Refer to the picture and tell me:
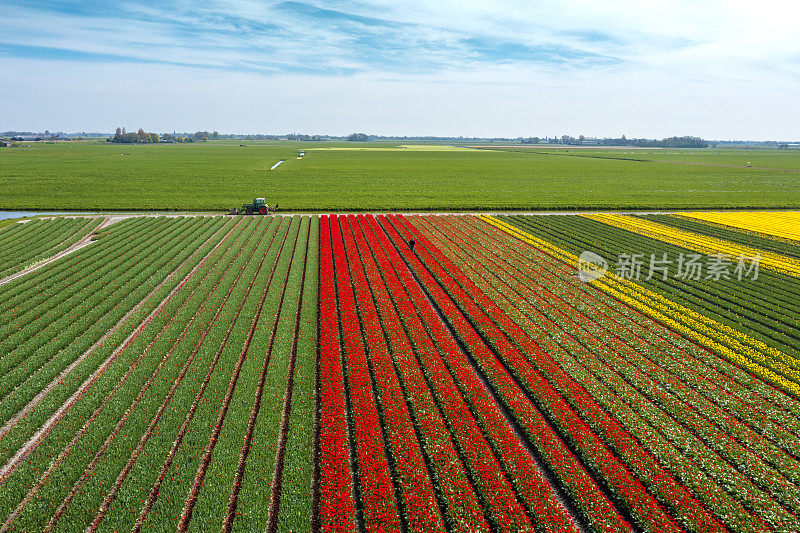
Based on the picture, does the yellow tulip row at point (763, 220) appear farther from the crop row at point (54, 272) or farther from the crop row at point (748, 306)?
the crop row at point (54, 272)

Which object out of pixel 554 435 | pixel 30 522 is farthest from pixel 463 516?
pixel 30 522

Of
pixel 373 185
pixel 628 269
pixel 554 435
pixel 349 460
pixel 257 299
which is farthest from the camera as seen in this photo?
pixel 373 185

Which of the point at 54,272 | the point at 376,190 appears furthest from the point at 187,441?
the point at 376,190

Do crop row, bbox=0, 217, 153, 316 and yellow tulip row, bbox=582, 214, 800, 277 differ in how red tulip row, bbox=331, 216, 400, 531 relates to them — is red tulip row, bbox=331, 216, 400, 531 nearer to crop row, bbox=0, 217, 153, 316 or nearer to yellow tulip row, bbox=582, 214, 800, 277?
crop row, bbox=0, 217, 153, 316

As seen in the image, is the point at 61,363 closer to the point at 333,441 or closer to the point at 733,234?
the point at 333,441

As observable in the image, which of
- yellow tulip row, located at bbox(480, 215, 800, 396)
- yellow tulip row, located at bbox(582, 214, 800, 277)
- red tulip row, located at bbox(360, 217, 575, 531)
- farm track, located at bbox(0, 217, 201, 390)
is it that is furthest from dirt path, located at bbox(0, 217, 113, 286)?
yellow tulip row, located at bbox(582, 214, 800, 277)

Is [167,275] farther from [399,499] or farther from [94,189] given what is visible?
[94,189]
